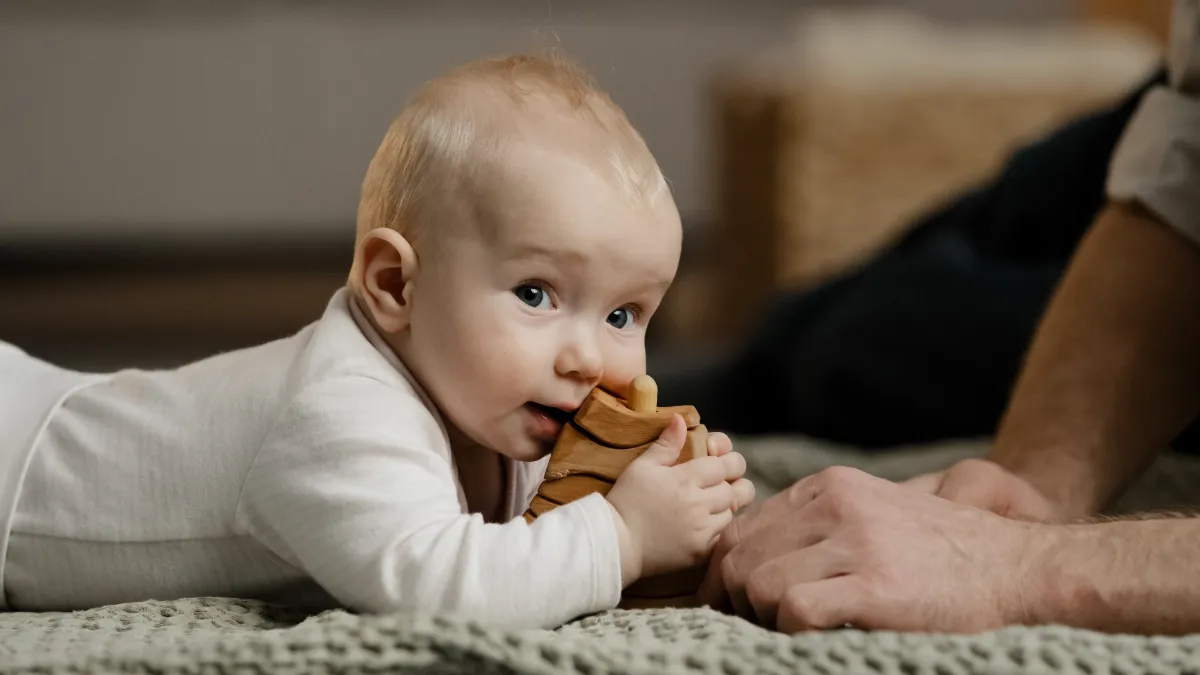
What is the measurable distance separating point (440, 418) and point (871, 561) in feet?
0.84

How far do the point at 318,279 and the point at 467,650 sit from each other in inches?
110

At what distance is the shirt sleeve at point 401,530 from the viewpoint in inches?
27.1

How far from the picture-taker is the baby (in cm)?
70

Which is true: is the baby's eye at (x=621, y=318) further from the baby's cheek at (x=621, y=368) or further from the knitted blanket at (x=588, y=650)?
the knitted blanket at (x=588, y=650)

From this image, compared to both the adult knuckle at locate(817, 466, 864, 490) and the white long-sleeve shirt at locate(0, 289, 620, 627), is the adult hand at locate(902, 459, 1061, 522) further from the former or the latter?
the white long-sleeve shirt at locate(0, 289, 620, 627)

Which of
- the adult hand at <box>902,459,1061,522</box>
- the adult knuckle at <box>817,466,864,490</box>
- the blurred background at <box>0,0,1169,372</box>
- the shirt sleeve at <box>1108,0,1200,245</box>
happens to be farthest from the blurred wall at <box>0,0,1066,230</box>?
the adult knuckle at <box>817,466,864,490</box>

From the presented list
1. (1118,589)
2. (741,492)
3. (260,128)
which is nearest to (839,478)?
(741,492)

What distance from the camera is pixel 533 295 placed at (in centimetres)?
74

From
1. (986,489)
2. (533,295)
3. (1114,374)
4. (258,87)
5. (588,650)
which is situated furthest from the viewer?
(258,87)

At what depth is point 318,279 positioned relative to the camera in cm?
333

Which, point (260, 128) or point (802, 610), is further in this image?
point (260, 128)

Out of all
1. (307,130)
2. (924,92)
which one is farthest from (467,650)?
(307,130)

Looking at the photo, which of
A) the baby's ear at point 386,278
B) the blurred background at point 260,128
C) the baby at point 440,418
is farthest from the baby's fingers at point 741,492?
the blurred background at point 260,128

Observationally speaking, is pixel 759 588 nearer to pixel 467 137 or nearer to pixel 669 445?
pixel 669 445
